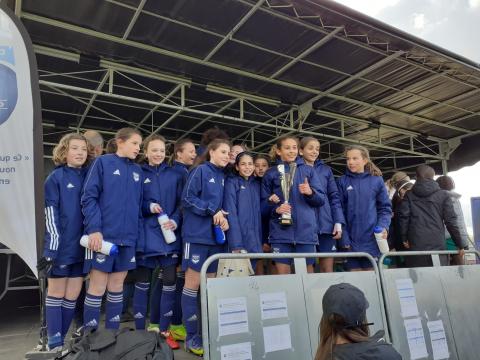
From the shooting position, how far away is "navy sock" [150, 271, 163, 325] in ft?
11.7

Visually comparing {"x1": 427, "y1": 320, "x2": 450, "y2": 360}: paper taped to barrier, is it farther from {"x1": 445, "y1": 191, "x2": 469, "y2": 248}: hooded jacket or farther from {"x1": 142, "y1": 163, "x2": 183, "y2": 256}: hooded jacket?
{"x1": 142, "y1": 163, "x2": 183, "y2": 256}: hooded jacket

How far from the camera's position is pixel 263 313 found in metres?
2.61

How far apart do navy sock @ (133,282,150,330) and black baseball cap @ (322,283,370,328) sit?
1.91 m

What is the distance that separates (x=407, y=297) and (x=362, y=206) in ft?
3.45

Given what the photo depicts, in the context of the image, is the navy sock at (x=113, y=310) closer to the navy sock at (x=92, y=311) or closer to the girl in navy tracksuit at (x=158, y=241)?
the navy sock at (x=92, y=311)

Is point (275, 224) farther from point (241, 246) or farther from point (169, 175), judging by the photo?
point (169, 175)

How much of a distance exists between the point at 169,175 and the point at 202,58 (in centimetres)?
399

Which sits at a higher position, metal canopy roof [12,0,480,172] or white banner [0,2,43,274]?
metal canopy roof [12,0,480,172]

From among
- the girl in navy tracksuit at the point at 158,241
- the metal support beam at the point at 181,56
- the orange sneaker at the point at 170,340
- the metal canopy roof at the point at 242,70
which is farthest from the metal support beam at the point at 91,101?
the orange sneaker at the point at 170,340

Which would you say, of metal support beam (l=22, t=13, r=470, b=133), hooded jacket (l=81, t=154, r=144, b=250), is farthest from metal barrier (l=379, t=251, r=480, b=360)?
metal support beam (l=22, t=13, r=470, b=133)

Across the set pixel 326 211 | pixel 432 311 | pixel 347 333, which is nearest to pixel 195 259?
pixel 326 211

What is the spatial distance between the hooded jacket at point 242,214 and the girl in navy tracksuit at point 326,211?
2.33ft

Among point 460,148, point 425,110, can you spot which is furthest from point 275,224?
point 460,148

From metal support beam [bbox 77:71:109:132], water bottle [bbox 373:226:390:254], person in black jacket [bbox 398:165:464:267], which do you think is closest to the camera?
water bottle [bbox 373:226:390:254]
